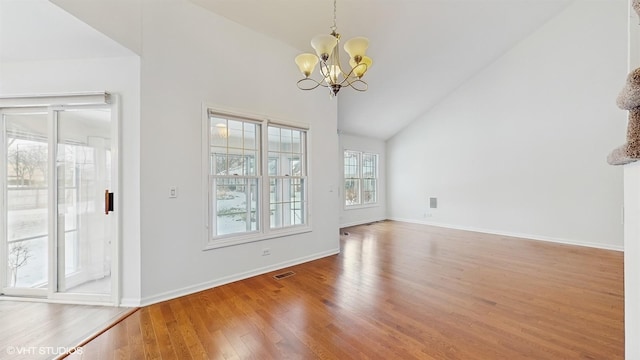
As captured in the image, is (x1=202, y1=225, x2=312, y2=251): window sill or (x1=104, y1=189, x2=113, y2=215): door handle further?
(x1=202, y1=225, x2=312, y2=251): window sill

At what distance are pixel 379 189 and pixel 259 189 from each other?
17.3 feet

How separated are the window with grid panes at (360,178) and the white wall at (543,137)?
1.73 metres

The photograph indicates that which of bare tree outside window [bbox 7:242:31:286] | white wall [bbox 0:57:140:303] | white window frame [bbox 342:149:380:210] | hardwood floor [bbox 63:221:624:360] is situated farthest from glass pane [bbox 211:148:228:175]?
white window frame [bbox 342:149:380:210]

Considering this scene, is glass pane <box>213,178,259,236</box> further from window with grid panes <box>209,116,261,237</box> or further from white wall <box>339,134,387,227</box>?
white wall <box>339,134,387,227</box>

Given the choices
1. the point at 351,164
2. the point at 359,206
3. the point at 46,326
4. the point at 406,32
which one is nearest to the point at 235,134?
the point at 46,326

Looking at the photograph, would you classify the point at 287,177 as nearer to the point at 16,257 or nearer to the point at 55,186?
the point at 55,186

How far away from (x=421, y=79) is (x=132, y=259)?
6.04m

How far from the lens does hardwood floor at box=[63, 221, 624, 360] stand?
2025 mm

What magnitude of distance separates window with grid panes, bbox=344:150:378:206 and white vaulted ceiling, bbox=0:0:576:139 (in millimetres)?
1086

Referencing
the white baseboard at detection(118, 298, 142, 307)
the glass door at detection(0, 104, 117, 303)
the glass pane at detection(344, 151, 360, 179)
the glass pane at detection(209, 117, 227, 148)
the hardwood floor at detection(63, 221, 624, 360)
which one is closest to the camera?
the hardwood floor at detection(63, 221, 624, 360)

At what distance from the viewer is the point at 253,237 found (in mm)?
3615

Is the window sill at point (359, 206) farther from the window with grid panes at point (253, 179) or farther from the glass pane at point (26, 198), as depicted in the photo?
the glass pane at point (26, 198)

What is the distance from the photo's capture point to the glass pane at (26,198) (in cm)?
294

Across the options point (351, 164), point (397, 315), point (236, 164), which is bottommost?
point (397, 315)
